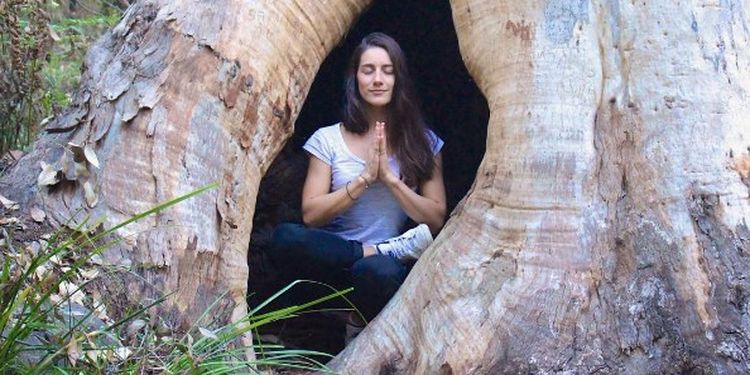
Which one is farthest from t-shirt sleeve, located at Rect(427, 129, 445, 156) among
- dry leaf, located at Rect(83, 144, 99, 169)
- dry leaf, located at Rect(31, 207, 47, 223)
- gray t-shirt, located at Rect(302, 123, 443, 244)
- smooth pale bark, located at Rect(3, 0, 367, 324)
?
dry leaf, located at Rect(31, 207, 47, 223)

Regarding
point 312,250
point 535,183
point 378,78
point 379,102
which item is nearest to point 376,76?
point 378,78

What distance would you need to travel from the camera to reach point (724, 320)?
363cm

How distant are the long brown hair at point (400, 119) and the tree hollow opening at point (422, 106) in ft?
3.34

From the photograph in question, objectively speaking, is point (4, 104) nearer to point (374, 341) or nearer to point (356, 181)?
point (356, 181)

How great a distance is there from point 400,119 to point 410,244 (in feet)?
1.91

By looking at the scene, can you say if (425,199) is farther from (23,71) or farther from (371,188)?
(23,71)

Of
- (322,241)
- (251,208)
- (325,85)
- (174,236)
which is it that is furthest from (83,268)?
(325,85)

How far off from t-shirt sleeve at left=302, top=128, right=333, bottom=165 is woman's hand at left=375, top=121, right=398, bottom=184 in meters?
0.31

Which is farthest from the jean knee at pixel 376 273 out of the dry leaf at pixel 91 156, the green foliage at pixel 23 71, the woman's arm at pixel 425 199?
the green foliage at pixel 23 71

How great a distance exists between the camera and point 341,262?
4656mm

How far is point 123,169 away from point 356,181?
107 cm

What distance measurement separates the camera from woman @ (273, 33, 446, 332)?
181 inches

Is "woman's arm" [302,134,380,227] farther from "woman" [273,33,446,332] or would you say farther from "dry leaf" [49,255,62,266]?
"dry leaf" [49,255,62,266]

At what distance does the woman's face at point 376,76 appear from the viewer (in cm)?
477
